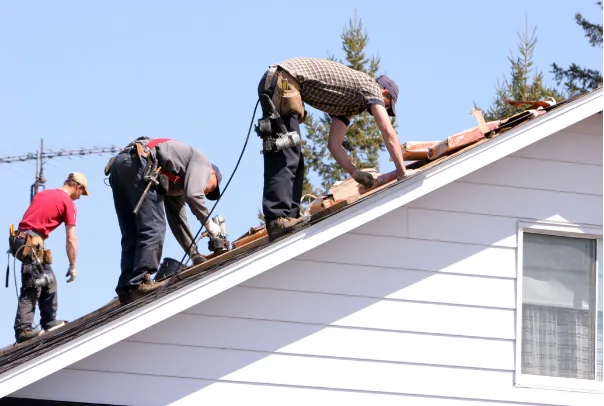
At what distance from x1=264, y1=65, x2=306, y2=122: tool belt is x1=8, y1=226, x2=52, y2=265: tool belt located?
3.09m

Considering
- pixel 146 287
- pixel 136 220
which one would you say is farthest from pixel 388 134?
pixel 146 287

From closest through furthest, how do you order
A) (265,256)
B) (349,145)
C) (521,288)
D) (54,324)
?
(265,256), (521,288), (54,324), (349,145)

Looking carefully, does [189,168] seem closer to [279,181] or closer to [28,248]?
[279,181]

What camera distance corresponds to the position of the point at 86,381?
846cm

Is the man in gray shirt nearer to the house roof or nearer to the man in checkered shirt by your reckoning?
the house roof

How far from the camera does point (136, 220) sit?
940cm

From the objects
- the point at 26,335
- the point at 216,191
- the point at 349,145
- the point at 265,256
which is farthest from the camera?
the point at 349,145

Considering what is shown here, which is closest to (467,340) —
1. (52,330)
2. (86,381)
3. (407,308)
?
(407,308)

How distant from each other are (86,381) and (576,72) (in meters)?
27.7

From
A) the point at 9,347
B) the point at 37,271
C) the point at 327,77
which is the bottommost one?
the point at 9,347

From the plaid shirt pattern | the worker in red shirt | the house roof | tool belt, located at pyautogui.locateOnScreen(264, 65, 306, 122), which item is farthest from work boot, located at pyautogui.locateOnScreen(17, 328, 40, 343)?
the plaid shirt pattern

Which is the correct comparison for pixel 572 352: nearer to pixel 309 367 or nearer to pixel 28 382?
pixel 309 367

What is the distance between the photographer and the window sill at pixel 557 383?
9.12 m

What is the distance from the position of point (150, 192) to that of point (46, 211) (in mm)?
1807
